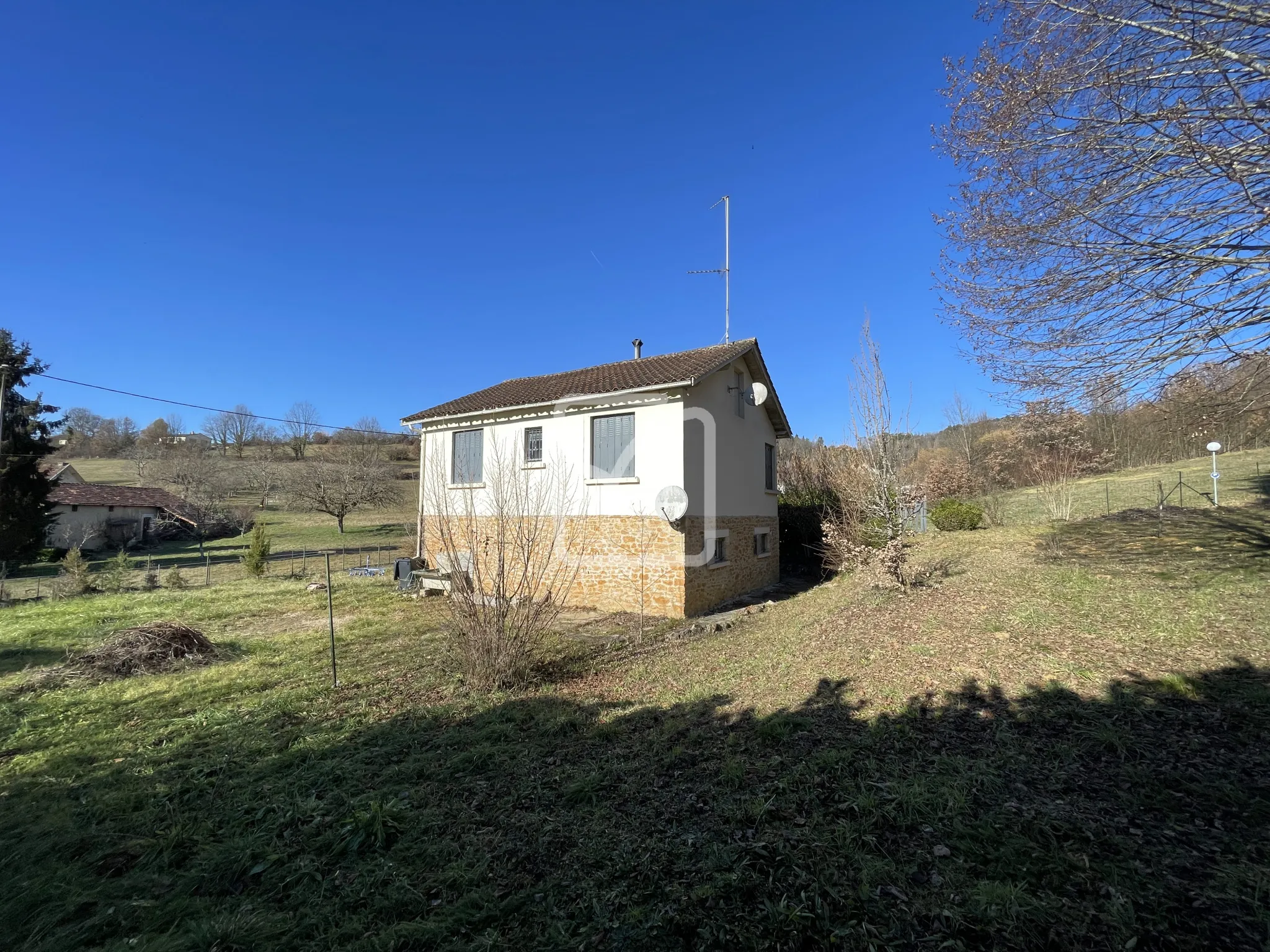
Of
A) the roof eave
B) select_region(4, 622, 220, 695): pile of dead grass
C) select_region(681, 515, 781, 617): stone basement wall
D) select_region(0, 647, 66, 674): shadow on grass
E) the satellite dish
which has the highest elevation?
the roof eave

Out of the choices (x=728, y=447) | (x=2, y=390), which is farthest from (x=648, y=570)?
(x=2, y=390)

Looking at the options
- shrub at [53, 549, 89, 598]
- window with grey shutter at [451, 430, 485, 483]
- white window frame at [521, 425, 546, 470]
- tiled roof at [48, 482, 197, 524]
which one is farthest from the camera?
tiled roof at [48, 482, 197, 524]

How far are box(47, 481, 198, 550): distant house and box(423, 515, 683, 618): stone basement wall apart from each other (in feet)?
118

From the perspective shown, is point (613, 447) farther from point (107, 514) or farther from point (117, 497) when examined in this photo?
point (117, 497)

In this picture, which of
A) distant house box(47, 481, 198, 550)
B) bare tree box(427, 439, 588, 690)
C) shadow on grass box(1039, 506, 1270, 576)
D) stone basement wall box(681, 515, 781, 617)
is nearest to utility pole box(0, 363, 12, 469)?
distant house box(47, 481, 198, 550)

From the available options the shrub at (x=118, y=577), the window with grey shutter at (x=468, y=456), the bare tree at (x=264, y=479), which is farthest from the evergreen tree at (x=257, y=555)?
the bare tree at (x=264, y=479)

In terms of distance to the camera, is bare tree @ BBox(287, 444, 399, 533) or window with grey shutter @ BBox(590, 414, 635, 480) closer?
window with grey shutter @ BBox(590, 414, 635, 480)

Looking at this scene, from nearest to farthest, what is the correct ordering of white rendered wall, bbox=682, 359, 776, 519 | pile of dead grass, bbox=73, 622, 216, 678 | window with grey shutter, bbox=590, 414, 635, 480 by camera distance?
1. pile of dead grass, bbox=73, 622, 216, 678
2. white rendered wall, bbox=682, 359, 776, 519
3. window with grey shutter, bbox=590, 414, 635, 480

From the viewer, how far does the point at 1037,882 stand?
8.91ft

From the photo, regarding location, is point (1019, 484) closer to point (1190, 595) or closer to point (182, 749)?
point (1190, 595)

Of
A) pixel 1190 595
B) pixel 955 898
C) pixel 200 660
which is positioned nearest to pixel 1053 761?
pixel 955 898

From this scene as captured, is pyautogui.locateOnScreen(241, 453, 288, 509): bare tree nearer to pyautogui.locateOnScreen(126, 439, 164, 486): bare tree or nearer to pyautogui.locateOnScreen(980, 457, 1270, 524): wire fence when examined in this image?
pyautogui.locateOnScreen(126, 439, 164, 486): bare tree

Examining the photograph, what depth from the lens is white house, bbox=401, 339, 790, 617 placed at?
1107 cm

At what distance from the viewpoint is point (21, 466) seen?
22359 mm
